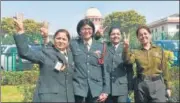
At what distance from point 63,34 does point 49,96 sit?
71 cm

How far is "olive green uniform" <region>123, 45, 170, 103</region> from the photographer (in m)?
4.68

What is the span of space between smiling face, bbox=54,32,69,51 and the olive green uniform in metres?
0.83

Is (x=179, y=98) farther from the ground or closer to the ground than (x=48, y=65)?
closer to the ground

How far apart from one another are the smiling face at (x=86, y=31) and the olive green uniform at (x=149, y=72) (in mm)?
486

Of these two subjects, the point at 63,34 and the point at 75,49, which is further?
the point at 75,49

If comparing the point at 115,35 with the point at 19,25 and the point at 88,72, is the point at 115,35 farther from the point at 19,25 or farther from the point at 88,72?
the point at 19,25

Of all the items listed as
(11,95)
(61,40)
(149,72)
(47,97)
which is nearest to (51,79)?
(47,97)

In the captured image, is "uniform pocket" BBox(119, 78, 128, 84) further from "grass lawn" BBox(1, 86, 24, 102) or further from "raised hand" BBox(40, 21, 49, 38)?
"grass lawn" BBox(1, 86, 24, 102)

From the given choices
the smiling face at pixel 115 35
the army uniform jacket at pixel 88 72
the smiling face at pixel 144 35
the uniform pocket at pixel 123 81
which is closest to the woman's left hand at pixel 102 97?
the army uniform jacket at pixel 88 72

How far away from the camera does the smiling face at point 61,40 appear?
423 centimetres

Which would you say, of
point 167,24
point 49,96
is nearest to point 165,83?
point 49,96

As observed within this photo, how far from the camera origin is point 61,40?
423 centimetres

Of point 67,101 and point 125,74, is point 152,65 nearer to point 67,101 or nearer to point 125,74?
point 125,74

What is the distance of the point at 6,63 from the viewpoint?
14.4 m
